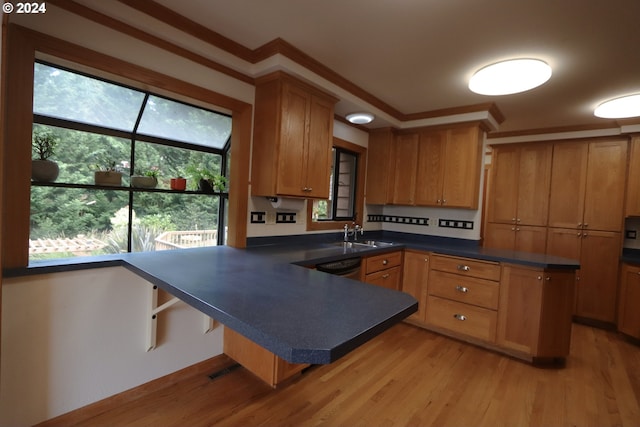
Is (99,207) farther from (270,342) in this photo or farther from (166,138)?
(270,342)

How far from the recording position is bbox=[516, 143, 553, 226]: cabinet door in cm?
351

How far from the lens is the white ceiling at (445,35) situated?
1.56 meters

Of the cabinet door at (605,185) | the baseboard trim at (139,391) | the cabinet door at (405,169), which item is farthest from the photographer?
the cabinet door at (405,169)

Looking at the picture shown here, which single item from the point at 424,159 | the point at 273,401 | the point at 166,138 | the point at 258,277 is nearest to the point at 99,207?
the point at 166,138

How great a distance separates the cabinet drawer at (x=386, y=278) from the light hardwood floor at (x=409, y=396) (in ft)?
1.93

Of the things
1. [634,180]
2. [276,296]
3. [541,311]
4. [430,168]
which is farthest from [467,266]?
[276,296]

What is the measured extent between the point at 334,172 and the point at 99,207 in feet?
7.49

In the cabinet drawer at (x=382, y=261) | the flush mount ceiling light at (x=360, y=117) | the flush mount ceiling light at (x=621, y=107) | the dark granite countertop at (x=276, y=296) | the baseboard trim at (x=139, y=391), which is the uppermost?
the flush mount ceiling light at (x=621, y=107)

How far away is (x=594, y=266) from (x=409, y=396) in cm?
292

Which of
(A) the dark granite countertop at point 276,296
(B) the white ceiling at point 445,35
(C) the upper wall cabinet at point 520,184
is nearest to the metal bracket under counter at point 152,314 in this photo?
(A) the dark granite countertop at point 276,296

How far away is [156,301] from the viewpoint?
1.81 meters

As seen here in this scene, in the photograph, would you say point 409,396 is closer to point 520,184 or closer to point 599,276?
point 599,276

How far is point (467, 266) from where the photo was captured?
270 centimetres

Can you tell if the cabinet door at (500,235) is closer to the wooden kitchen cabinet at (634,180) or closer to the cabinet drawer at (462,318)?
the wooden kitchen cabinet at (634,180)
